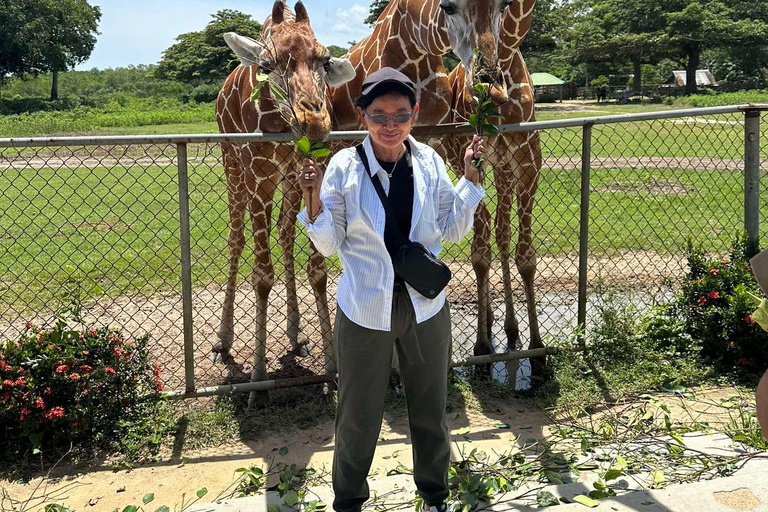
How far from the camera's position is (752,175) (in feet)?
16.7

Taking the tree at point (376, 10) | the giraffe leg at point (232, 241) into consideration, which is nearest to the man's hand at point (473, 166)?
the giraffe leg at point (232, 241)

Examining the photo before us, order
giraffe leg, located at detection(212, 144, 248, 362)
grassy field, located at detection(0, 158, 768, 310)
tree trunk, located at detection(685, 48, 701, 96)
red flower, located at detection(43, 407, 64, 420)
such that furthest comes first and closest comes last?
tree trunk, located at detection(685, 48, 701, 96)
grassy field, located at detection(0, 158, 768, 310)
giraffe leg, located at detection(212, 144, 248, 362)
red flower, located at detection(43, 407, 64, 420)

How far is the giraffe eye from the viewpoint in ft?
14.4

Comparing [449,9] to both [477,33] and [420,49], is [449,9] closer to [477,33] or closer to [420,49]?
[477,33]

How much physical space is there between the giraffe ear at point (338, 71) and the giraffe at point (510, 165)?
97 centimetres

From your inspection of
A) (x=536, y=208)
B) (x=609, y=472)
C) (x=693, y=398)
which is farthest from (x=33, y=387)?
(x=536, y=208)

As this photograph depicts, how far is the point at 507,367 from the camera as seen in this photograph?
5371 mm

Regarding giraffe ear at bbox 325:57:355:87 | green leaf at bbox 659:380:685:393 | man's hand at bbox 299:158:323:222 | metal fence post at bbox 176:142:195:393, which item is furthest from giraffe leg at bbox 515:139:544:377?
man's hand at bbox 299:158:323:222

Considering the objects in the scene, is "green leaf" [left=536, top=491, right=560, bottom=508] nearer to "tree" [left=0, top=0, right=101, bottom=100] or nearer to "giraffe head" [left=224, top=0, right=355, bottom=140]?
"giraffe head" [left=224, top=0, right=355, bottom=140]

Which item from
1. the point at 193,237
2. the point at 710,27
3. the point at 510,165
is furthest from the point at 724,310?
the point at 710,27

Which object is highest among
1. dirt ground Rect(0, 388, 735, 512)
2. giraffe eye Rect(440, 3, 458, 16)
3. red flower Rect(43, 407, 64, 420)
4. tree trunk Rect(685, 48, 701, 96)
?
tree trunk Rect(685, 48, 701, 96)

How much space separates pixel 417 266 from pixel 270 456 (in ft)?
6.41

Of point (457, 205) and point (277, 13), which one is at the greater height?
point (277, 13)

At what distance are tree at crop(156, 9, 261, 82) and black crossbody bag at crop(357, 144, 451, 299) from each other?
55.2 m
